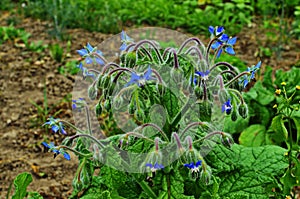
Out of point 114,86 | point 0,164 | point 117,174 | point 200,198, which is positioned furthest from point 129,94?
point 0,164

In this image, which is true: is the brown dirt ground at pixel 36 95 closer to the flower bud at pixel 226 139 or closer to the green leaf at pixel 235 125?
the green leaf at pixel 235 125

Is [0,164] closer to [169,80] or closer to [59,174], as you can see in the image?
[59,174]

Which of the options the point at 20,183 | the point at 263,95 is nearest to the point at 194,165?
the point at 20,183

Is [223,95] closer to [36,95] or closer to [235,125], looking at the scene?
[235,125]

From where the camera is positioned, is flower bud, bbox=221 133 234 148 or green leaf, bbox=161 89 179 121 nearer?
flower bud, bbox=221 133 234 148

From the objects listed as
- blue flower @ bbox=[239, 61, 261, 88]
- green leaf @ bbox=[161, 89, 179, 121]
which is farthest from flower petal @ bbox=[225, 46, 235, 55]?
green leaf @ bbox=[161, 89, 179, 121]

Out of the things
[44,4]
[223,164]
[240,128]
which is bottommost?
[240,128]

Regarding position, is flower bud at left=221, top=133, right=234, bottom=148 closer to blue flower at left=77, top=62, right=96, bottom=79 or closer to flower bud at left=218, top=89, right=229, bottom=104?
flower bud at left=218, top=89, right=229, bottom=104
